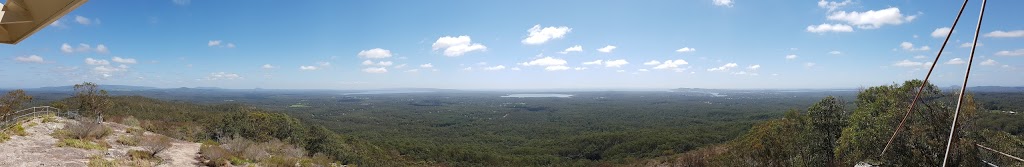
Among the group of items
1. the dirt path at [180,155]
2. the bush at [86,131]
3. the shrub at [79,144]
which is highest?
the bush at [86,131]

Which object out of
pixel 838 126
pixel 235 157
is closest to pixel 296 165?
pixel 235 157

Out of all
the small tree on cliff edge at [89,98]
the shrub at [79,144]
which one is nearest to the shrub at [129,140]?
the shrub at [79,144]

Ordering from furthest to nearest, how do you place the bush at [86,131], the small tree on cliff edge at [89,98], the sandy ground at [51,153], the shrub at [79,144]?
the small tree on cliff edge at [89,98], the bush at [86,131], the shrub at [79,144], the sandy ground at [51,153]

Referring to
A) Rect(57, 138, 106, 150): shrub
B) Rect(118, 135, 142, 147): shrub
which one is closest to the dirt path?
Rect(118, 135, 142, 147): shrub

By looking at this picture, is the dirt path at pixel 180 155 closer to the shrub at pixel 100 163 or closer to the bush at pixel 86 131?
the shrub at pixel 100 163

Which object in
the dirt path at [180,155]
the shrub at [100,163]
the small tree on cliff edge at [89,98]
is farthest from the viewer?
the small tree on cliff edge at [89,98]

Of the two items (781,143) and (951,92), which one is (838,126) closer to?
(781,143)

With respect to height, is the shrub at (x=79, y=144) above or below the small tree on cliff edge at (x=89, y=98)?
below

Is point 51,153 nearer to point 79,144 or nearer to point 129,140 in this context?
point 79,144

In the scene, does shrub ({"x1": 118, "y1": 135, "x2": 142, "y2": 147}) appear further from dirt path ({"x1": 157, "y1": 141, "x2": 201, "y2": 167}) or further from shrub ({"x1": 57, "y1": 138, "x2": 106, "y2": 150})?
shrub ({"x1": 57, "y1": 138, "x2": 106, "y2": 150})
